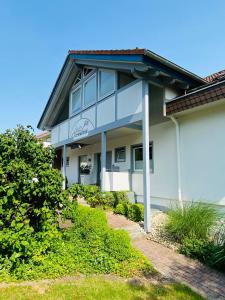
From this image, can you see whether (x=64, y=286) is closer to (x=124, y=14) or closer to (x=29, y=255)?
(x=29, y=255)

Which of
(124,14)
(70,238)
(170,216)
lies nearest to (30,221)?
(70,238)

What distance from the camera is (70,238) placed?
5191 millimetres

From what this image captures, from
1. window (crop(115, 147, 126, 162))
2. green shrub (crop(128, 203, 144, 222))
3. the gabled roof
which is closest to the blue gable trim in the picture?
the gabled roof

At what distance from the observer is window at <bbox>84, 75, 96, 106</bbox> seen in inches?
439

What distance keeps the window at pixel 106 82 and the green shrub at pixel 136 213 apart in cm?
518

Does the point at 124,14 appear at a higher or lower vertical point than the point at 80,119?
higher

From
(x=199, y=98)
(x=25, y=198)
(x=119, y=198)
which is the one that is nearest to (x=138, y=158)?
(x=119, y=198)

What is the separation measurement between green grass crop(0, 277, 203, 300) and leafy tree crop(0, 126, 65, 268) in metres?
0.62

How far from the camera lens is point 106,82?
10.0 m

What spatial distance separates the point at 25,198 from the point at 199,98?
5.84 metres

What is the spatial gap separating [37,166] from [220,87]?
5.53m

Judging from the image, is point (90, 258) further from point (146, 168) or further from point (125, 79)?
point (125, 79)

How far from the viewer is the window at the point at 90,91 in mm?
11159

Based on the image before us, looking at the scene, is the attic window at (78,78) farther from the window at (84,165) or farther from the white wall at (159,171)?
the white wall at (159,171)
